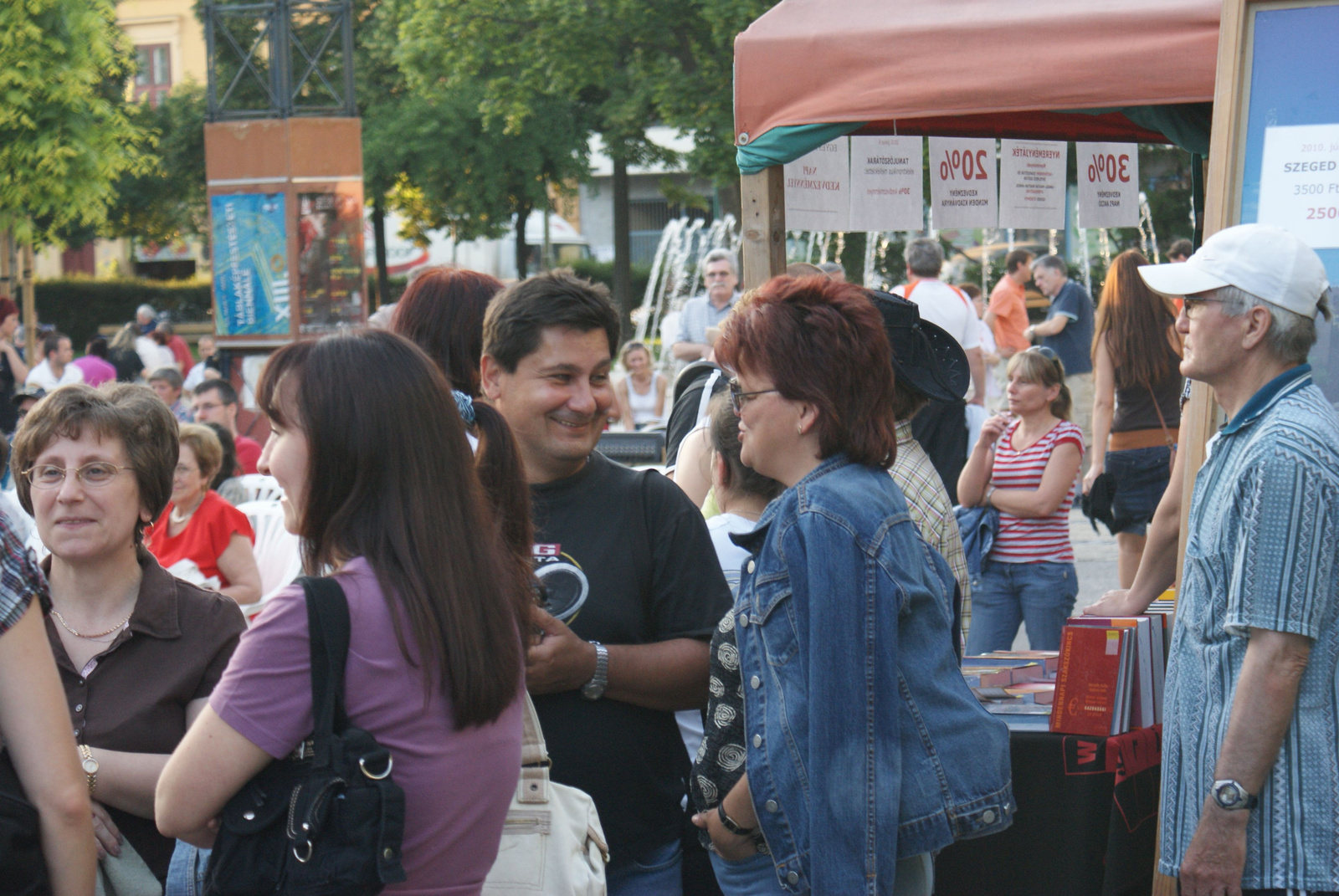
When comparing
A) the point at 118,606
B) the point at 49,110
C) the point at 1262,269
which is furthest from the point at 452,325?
the point at 49,110

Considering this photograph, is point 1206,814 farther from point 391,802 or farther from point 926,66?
point 926,66

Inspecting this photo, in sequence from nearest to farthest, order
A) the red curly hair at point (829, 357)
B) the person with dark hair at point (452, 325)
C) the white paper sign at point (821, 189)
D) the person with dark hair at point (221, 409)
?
1. the red curly hair at point (829, 357)
2. the person with dark hair at point (452, 325)
3. the white paper sign at point (821, 189)
4. the person with dark hair at point (221, 409)

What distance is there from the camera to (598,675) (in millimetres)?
2445

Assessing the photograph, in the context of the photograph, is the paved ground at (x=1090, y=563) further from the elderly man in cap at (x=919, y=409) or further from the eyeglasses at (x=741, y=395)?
the eyeglasses at (x=741, y=395)

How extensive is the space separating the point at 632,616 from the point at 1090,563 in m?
7.86

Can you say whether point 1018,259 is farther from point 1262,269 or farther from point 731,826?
point 731,826

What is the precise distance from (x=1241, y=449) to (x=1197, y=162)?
3865 millimetres

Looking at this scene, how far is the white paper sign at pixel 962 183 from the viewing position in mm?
5660

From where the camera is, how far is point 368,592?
1813 millimetres

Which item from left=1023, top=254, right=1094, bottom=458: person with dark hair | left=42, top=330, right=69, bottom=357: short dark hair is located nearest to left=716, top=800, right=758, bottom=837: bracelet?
left=1023, top=254, right=1094, bottom=458: person with dark hair

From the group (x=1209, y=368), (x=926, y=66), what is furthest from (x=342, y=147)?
(x=1209, y=368)

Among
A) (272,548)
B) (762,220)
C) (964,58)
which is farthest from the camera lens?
(272,548)

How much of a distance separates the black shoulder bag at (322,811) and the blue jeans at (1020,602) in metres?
4.12

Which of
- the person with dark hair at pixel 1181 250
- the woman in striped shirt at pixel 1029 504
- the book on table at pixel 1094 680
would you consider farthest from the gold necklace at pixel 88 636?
the person with dark hair at pixel 1181 250
